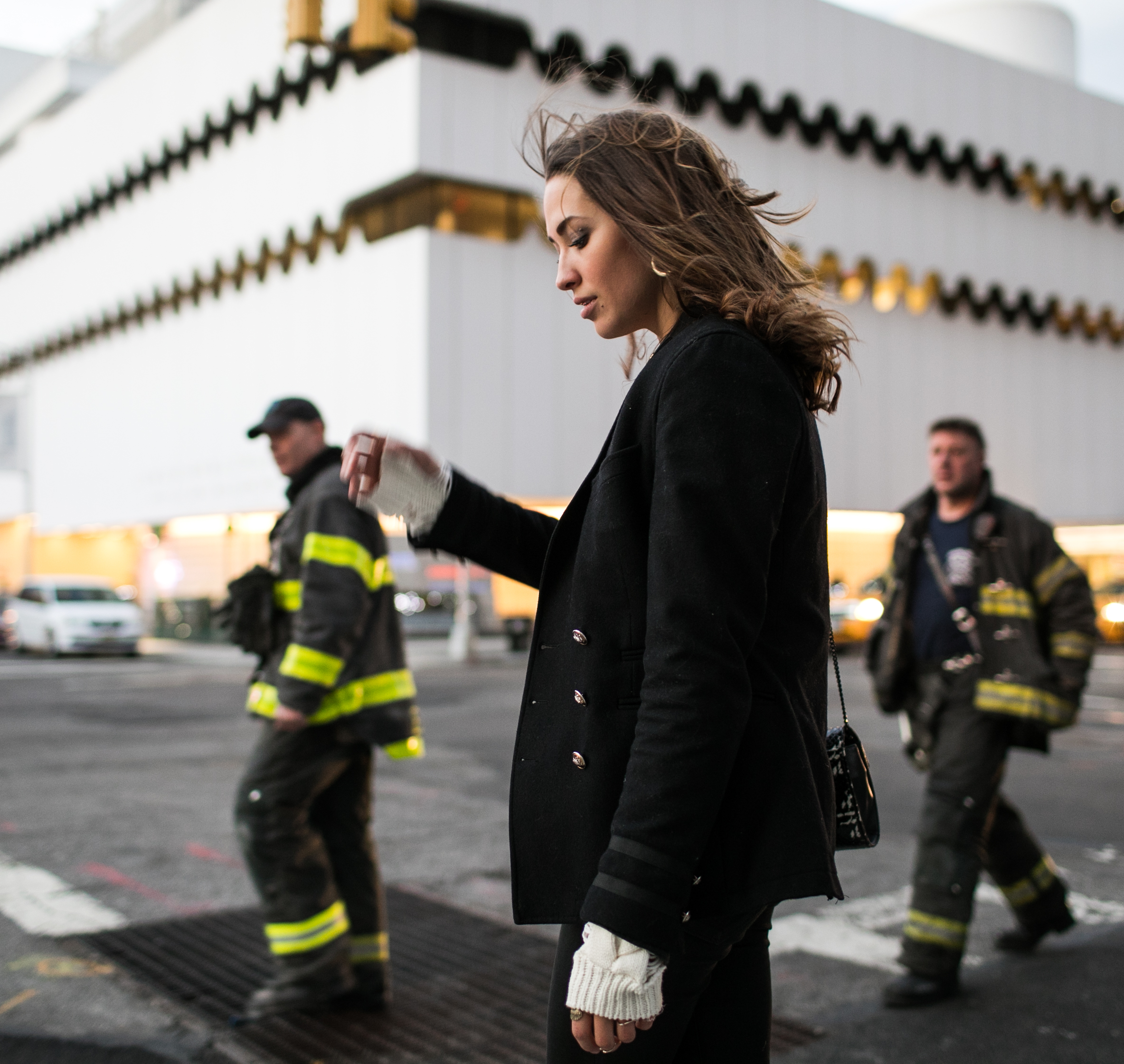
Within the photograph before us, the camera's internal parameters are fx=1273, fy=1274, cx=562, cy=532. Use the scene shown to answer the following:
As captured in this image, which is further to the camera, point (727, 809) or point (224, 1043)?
point (224, 1043)

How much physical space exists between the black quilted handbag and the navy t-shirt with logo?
9.42 feet

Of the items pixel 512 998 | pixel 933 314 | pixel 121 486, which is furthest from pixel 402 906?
pixel 121 486

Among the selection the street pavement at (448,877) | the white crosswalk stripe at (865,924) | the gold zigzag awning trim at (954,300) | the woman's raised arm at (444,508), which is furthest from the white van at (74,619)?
the woman's raised arm at (444,508)

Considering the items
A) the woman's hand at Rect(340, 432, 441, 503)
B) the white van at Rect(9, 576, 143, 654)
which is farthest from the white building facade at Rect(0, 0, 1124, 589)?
the woman's hand at Rect(340, 432, 441, 503)

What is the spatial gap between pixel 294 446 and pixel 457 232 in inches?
A: 822

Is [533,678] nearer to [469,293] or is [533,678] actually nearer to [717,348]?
[717,348]

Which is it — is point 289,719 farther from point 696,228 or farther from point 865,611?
point 865,611

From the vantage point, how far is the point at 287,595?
14.6 feet

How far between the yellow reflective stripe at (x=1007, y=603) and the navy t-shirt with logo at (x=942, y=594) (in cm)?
5

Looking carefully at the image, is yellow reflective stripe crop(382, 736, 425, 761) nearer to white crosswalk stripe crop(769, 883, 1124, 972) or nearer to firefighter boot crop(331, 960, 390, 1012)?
firefighter boot crop(331, 960, 390, 1012)

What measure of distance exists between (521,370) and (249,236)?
836 centimetres

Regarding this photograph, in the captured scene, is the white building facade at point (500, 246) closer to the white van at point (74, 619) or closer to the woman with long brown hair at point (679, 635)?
the white van at point (74, 619)

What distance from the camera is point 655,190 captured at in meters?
1.94

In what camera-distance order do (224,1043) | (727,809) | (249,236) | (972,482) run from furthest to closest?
(249,236) < (972,482) < (224,1043) < (727,809)
